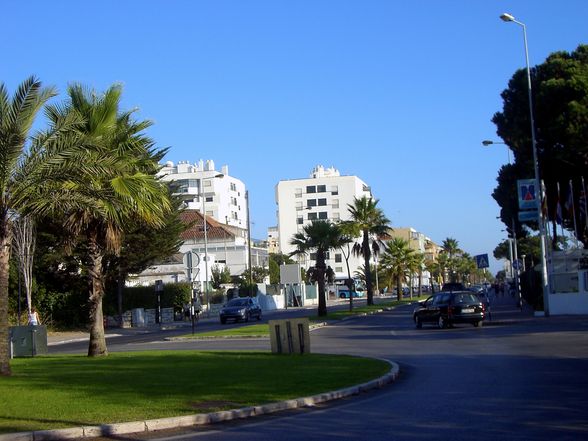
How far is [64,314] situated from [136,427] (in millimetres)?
43947

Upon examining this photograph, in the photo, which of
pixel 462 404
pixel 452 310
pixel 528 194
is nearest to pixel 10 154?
pixel 462 404

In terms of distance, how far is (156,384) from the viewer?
47.9 ft

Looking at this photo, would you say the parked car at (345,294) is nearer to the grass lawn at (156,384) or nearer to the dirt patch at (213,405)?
the grass lawn at (156,384)

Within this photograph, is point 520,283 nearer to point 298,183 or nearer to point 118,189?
point 118,189

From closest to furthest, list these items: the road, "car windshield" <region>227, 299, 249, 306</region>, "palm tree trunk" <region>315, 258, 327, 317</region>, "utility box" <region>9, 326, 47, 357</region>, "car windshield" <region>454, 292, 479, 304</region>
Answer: the road < "utility box" <region>9, 326, 47, 357</region> < "car windshield" <region>454, 292, 479, 304</region> < "palm tree trunk" <region>315, 258, 327, 317</region> < "car windshield" <region>227, 299, 249, 306</region>

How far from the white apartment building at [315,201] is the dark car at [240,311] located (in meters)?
86.2

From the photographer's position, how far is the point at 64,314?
52094mm

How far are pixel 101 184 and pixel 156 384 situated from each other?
6.76 m

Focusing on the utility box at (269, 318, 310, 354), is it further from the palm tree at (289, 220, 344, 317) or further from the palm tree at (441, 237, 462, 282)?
the palm tree at (441, 237, 462, 282)

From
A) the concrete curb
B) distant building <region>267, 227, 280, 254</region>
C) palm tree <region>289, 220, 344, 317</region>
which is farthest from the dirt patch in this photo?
distant building <region>267, 227, 280, 254</region>

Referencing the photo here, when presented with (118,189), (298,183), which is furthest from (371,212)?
(298,183)

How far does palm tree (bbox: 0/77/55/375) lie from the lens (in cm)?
1631

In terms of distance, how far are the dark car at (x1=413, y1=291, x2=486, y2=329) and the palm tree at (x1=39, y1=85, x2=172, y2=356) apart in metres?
14.2

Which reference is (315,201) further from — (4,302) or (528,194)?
(4,302)
